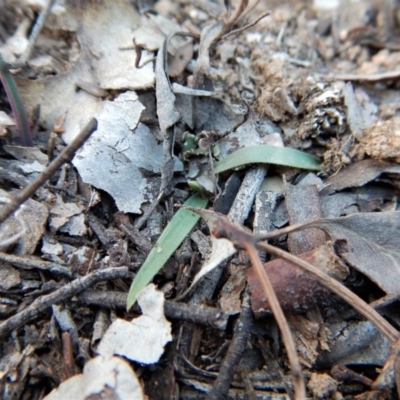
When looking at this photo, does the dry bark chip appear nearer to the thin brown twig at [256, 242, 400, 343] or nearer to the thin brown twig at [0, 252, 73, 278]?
the thin brown twig at [0, 252, 73, 278]

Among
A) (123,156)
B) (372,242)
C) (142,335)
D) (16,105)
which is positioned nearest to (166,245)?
(142,335)

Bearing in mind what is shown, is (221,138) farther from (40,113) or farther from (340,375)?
(340,375)

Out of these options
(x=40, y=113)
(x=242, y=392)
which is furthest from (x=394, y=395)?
(x=40, y=113)

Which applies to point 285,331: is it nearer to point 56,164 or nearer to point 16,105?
point 56,164

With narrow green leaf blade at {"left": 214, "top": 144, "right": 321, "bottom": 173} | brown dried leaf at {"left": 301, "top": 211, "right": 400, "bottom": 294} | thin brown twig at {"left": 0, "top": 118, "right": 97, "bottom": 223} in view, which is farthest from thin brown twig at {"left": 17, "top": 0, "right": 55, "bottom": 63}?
brown dried leaf at {"left": 301, "top": 211, "right": 400, "bottom": 294}

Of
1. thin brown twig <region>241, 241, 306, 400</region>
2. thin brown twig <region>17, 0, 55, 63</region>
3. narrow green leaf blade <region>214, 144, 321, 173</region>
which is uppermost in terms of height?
thin brown twig <region>17, 0, 55, 63</region>

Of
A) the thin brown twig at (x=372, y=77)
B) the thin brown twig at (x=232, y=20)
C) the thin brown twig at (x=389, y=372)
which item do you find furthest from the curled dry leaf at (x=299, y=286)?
the thin brown twig at (x=232, y=20)
